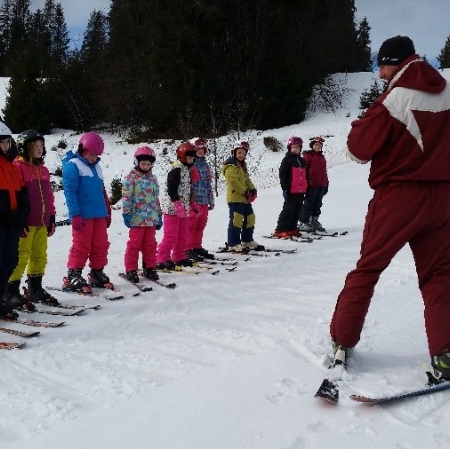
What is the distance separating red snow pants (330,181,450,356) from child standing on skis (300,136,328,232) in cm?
706

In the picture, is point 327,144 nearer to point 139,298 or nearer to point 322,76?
point 322,76

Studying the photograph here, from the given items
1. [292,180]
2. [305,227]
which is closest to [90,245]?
[292,180]

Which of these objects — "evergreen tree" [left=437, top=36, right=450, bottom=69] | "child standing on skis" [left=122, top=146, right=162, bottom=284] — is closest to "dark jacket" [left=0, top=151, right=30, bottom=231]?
"child standing on skis" [left=122, top=146, right=162, bottom=284]

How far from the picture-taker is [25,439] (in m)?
2.42

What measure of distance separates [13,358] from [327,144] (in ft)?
74.3

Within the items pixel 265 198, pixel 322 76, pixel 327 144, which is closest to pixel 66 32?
pixel 322 76

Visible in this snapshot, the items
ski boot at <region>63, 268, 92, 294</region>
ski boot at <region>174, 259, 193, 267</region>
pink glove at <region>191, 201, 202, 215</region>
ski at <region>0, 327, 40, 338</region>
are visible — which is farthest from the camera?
pink glove at <region>191, 201, 202, 215</region>

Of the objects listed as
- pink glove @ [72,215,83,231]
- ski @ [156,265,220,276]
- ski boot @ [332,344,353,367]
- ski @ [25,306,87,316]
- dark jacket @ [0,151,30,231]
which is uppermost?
dark jacket @ [0,151,30,231]

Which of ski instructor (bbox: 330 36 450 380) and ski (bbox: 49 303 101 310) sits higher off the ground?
ski instructor (bbox: 330 36 450 380)

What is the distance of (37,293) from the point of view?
5121mm

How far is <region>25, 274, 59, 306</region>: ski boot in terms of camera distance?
16.6 ft

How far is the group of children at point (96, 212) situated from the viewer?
439cm

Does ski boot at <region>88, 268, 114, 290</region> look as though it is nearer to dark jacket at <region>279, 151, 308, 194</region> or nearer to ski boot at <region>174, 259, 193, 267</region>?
ski boot at <region>174, 259, 193, 267</region>

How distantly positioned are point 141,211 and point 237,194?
2372 millimetres
